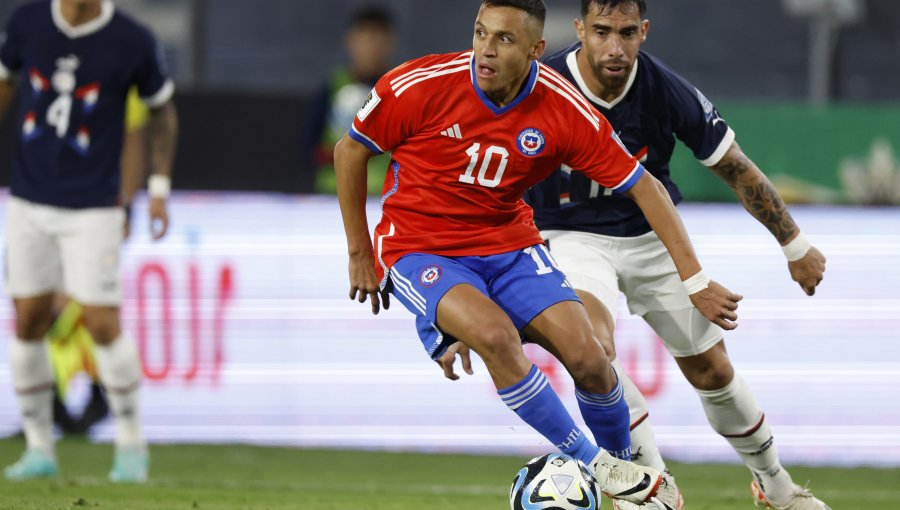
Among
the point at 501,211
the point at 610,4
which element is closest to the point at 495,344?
the point at 501,211

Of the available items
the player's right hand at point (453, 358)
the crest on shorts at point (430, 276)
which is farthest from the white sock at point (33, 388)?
the crest on shorts at point (430, 276)

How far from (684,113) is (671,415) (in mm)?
3566

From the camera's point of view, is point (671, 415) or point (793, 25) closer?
point (671, 415)

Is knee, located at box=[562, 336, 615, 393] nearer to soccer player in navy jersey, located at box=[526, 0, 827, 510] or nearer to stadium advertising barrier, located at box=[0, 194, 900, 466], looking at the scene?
soccer player in navy jersey, located at box=[526, 0, 827, 510]

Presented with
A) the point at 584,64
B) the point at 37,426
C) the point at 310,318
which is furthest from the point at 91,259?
the point at 584,64

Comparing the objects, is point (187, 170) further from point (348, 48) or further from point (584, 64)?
point (584, 64)

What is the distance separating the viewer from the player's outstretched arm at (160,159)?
311 inches

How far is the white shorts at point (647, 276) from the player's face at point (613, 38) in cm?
67

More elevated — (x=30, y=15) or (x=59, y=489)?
(x=30, y=15)

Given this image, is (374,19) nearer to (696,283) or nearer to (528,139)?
(528,139)

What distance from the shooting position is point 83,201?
7586 millimetres

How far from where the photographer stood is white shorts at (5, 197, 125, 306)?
7.57 meters

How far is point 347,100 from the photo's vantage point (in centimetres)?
1016

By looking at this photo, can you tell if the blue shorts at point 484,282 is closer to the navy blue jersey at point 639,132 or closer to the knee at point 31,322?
the navy blue jersey at point 639,132
